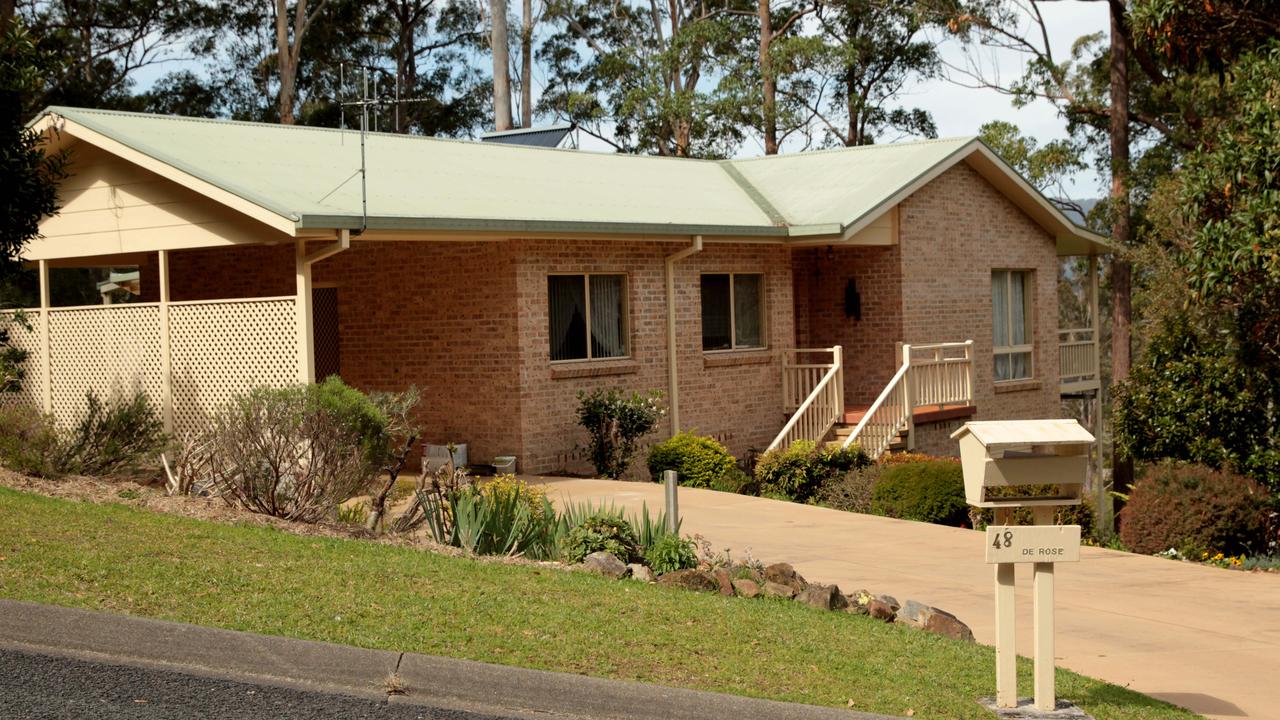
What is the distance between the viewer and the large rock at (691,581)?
8992 mm

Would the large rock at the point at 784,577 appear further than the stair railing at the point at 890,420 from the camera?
No

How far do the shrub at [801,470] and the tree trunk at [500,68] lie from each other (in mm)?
16886

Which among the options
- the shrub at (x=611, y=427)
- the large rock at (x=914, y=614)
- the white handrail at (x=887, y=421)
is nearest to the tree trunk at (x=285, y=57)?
the shrub at (x=611, y=427)

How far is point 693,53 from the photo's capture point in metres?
38.2

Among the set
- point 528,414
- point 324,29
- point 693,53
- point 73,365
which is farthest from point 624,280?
point 324,29

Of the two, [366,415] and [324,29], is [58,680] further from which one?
[324,29]

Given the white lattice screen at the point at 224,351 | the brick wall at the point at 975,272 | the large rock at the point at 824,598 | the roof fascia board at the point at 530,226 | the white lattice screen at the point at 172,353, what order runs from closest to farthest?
the large rock at the point at 824,598, the roof fascia board at the point at 530,226, the white lattice screen at the point at 224,351, the white lattice screen at the point at 172,353, the brick wall at the point at 975,272

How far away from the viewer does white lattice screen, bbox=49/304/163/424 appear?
15.7m

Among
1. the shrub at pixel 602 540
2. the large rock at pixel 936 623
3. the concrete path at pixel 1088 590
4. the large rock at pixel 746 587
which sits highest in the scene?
the shrub at pixel 602 540

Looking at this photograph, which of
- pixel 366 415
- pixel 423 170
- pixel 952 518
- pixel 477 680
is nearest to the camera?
pixel 477 680

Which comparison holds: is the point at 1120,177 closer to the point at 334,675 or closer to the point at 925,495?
the point at 925,495

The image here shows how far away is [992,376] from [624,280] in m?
7.66

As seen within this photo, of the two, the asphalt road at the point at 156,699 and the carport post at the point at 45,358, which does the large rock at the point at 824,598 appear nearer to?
the asphalt road at the point at 156,699

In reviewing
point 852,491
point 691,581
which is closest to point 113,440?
point 691,581
